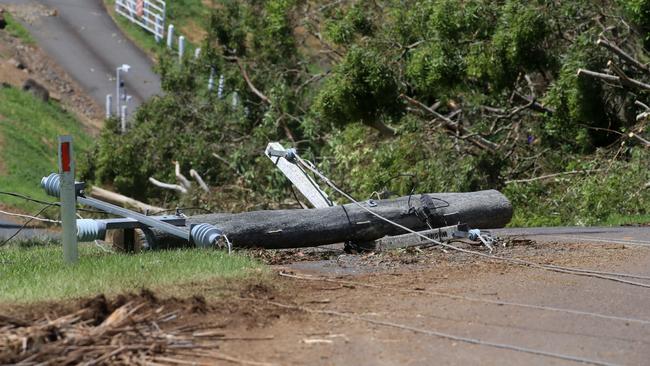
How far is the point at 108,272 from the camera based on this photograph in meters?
8.39

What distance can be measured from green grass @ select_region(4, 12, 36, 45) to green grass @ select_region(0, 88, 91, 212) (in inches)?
159

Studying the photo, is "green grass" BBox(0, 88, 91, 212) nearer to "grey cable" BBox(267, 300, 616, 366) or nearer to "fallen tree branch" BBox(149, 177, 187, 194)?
"fallen tree branch" BBox(149, 177, 187, 194)

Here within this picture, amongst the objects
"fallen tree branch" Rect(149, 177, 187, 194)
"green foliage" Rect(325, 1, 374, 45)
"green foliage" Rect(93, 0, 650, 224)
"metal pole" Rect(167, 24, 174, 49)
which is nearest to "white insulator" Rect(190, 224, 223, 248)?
"green foliage" Rect(93, 0, 650, 224)

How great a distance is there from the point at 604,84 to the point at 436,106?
4.60m

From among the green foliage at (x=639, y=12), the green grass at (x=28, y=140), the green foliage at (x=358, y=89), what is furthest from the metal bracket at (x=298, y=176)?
the green grass at (x=28, y=140)

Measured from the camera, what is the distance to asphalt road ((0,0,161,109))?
3406 centimetres

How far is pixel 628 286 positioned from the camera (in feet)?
28.9

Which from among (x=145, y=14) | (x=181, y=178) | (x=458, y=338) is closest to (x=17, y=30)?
(x=145, y=14)

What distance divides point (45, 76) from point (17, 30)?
297cm

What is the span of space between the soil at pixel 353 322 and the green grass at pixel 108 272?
319mm

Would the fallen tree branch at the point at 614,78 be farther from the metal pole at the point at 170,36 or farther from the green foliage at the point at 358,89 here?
the metal pole at the point at 170,36

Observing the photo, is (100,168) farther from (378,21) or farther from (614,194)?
(614,194)

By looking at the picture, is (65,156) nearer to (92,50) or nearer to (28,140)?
(28,140)

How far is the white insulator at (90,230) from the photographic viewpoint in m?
9.95
